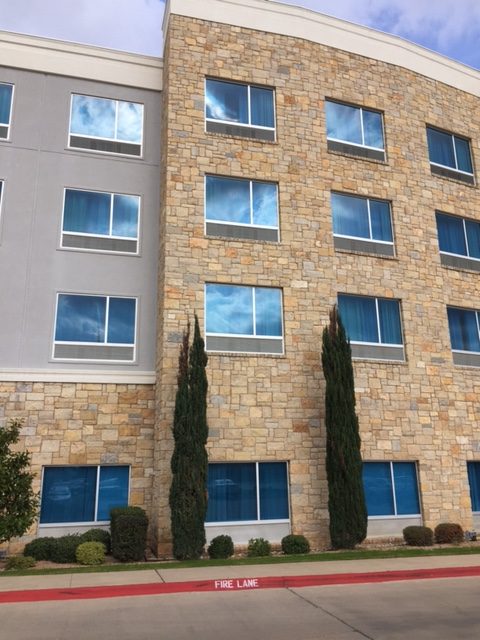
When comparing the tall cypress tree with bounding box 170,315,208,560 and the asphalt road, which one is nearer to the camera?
the asphalt road

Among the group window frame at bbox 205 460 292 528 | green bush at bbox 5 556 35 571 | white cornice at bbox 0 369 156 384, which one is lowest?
green bush at bbox 5 556 35 571

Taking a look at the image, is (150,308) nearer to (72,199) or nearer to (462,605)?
(72,199)

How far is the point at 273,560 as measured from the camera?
13.4m

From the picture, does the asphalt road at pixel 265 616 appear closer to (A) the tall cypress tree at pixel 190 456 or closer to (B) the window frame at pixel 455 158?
(A) the tall cypress tree at pixel 190 456

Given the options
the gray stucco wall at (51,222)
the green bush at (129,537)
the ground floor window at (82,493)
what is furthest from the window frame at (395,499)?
the gray stucco wall at (51,222)

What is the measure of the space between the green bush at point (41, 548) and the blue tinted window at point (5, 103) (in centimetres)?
1185

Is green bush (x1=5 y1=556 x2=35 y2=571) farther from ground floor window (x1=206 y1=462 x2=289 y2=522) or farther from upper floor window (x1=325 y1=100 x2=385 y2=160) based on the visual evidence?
upper floor window (x1=325 y1=100 x2=385 y2=160)

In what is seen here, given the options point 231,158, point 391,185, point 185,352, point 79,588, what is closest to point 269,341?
point 185,352

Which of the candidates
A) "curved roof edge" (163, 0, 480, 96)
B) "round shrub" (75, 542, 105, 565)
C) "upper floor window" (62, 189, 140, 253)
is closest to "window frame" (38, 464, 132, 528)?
"round shrub" (75, 542, 105, 565)

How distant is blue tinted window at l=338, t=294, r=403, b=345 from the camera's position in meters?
17.9

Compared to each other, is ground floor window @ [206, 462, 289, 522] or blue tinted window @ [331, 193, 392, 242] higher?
blue tinted window @ [331, 193, 392, 242]

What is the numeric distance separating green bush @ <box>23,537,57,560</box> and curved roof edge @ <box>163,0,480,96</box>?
Answer: 1575 cm

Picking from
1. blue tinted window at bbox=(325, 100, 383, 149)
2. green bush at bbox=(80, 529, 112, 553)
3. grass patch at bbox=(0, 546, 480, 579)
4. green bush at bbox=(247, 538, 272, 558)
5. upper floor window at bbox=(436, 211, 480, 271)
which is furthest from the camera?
upper floor window at bbox=(436, 211, 480, 271)

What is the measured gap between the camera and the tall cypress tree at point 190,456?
13.7 m
